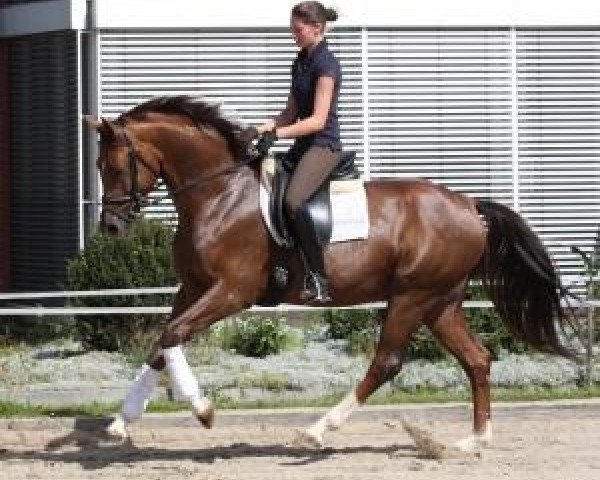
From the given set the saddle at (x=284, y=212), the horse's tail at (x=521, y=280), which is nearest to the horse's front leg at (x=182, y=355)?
the saddle at (x=284, y=212)

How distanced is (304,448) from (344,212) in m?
1.59

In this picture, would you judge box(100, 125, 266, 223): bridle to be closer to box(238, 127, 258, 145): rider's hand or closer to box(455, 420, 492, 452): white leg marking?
box(238, 127, 258, 145): rider's hand

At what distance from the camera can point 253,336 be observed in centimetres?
1709

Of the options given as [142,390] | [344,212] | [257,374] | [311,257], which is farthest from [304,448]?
[257,374]

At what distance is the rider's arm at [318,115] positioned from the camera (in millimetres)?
12039

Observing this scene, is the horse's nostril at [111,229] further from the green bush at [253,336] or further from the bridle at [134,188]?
the green bush at [253,336]

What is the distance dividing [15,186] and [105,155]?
836 cm

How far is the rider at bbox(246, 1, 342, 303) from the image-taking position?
475 inches

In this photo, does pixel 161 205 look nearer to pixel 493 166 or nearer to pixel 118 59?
pixel 118 59

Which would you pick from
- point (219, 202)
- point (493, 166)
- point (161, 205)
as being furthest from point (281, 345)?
point (219, 202)

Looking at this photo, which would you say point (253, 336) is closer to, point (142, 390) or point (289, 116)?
point (289, 116)

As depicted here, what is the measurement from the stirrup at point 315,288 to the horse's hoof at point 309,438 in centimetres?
83

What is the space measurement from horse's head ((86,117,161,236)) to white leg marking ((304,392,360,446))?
5.58 feet

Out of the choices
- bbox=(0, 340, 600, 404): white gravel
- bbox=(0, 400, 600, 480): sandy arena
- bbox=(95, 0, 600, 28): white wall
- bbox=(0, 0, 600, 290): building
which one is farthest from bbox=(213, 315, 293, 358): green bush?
bbox=(95, 0, 600, 28): white wall
